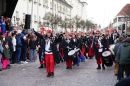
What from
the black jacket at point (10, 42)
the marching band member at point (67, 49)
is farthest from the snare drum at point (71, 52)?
the black jacket at point (10, 42)

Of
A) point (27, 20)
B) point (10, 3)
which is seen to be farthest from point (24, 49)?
point (10, 3)

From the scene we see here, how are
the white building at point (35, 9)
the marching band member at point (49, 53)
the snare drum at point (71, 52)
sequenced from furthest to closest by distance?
the white building at point (35, 9) → the snare drum at point (71, 52) → the marching band member at point (49, 53)

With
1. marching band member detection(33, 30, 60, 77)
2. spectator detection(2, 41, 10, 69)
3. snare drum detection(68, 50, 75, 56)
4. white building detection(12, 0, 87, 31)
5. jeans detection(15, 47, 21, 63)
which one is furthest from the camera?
white building detection(12, 0, 87, 31)

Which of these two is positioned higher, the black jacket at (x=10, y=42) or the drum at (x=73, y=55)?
the black jacket at (x=10, y=42)

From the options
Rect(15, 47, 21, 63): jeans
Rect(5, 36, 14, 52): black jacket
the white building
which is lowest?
Rect(15, 47, 21, 63): jeans

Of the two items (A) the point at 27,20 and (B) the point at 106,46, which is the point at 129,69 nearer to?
(B) the point at 106,46

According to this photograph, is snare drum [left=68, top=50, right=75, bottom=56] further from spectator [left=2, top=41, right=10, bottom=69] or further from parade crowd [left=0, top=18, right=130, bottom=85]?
spectator [left=2, top=41, right=10, bottom=69]

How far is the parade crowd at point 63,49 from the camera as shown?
1093 cm

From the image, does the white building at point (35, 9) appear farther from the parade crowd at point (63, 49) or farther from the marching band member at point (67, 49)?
the marching band member at point (67, 49)

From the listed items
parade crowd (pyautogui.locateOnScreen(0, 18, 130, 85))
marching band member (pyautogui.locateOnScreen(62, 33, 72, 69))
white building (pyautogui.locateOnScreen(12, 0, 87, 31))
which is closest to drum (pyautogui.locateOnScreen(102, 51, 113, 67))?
parade crowd (pyautogui.locateOnScreen(0, 18, 130, 85))

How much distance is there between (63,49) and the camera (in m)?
16.8

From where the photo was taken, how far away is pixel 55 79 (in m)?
12.1

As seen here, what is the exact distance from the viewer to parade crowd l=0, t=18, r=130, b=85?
1093 centimetres

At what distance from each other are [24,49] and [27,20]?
322cm
